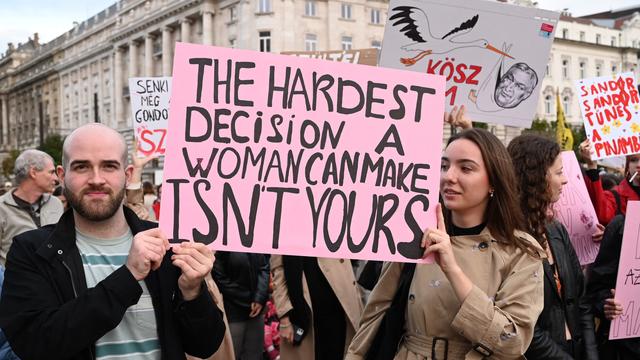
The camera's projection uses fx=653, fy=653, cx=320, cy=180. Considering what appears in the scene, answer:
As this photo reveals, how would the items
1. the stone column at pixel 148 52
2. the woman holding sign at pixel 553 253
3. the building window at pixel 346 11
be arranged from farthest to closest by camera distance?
1. the stone column at pixel 148 52
2. the building window at pixel 346 11
3. the woman holding sign at pixel 553 253

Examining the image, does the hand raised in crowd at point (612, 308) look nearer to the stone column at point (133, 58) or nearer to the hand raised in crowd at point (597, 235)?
the hand raised in crowd at point (597, 235)

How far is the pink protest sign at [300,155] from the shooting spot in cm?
238

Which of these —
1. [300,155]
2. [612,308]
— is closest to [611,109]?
[612,308]

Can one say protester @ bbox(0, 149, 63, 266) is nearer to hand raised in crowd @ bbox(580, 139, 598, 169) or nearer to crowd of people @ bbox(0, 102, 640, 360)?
crowd of people @ bbox(0, 102, 640, 360)

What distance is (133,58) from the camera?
56750 mm

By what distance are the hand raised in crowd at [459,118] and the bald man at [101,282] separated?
6.47 feet

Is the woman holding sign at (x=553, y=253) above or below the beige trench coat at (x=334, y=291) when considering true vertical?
above

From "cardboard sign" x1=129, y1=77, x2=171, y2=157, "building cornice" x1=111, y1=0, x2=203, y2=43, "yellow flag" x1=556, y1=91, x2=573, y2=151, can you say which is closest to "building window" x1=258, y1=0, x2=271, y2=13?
"building cornice" x1=111, y1=0, x2=203, y2=43

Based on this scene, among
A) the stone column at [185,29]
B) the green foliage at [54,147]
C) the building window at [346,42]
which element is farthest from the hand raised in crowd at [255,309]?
the green foliage at [54,147]

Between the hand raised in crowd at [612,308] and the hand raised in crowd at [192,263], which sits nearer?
the hand raised in crowd at [192,263]

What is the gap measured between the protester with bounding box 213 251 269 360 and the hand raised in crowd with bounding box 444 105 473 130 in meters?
2.39

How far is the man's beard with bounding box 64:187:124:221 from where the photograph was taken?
233cm

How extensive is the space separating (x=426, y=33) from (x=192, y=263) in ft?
7.98

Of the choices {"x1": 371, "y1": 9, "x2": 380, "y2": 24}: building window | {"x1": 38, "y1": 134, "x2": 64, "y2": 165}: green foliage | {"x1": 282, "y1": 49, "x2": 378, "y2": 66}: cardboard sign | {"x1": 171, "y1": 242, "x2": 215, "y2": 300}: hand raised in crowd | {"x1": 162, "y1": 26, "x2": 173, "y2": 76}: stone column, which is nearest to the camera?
{"x1": 171, "y1": 242, "x2": 215, "y2": 300}: hand raised in crowd
